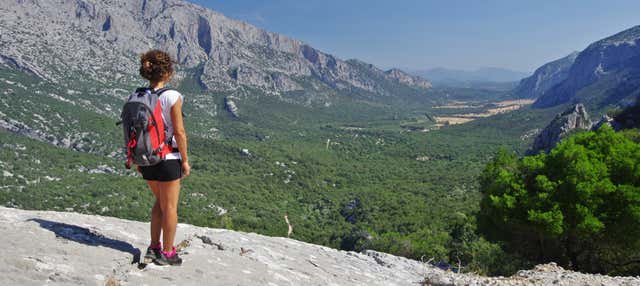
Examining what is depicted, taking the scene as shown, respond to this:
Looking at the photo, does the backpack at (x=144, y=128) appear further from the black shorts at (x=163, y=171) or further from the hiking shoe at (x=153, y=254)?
the hiking shoe at (x=153, y=254)

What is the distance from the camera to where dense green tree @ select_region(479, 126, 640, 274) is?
12031 millimetres

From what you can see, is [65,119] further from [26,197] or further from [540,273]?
[540,273]

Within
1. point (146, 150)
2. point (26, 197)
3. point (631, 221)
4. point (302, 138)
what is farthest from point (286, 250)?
point (302, 138)

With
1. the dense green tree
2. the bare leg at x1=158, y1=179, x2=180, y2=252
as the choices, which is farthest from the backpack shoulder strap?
the dense green tree

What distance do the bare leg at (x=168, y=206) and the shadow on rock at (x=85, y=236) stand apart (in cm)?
67

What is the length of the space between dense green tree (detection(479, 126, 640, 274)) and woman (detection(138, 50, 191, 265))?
10507 millimetres

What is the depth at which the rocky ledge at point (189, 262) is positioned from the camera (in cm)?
516

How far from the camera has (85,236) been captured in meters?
6.49

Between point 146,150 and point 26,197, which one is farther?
point 26,197

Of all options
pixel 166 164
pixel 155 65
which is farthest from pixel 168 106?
pixel 166 164

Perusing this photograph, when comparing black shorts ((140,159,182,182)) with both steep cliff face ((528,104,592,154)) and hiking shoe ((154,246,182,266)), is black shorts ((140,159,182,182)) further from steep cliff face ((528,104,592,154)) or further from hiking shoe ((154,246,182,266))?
steep cliff face ((528,104,592,154))

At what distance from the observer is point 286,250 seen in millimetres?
8781

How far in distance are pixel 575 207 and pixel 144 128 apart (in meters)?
12.3

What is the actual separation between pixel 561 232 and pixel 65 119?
151 meters
